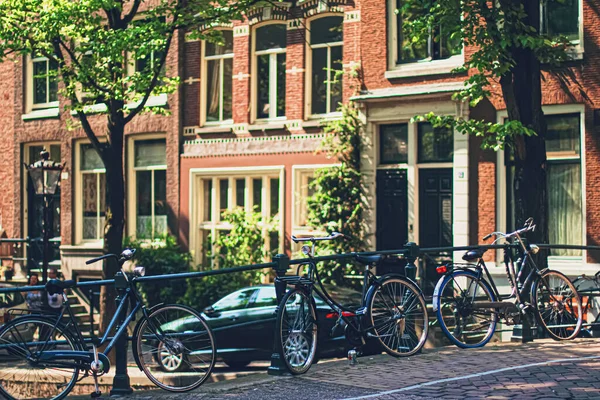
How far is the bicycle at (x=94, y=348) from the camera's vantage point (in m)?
8.14

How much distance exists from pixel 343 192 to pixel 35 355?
13505mm

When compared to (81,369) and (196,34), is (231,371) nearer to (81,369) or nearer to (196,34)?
(196,34)

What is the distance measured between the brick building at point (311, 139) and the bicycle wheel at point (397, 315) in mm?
8889

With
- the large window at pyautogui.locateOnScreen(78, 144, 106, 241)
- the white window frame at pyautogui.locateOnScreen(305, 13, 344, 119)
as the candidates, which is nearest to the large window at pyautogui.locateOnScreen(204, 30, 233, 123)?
the white window frame at pyautogui.locateOnScreen(305, 13, 344, 119)

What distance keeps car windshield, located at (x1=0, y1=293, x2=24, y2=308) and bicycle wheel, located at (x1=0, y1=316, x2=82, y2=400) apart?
10.7 meters

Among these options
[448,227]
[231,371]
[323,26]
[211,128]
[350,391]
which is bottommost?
[231,371]

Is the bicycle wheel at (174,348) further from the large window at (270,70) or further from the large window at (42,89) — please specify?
the large window at (42,89)

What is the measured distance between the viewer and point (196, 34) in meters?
17.3

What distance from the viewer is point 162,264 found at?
23172 millimetres

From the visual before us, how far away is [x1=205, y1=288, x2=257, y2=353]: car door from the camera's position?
15695 mm

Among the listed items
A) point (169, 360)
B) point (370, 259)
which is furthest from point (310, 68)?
point (169, 360)

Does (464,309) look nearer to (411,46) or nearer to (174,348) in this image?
(174,348)

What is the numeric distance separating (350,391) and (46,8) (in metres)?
10.8

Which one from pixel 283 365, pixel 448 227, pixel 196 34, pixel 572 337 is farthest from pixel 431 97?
pixel 283 365
